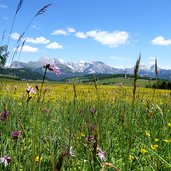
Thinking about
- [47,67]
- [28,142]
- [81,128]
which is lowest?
[28,142]

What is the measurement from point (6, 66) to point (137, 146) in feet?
8.24

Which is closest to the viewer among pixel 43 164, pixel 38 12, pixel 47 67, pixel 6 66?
pixel 47 67

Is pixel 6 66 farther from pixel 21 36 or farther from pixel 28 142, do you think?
pixel 28 142

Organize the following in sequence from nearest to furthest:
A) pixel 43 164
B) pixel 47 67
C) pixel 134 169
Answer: pixel 47 67, pixel 134 169, pixel 43 164

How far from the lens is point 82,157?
4.05 metres

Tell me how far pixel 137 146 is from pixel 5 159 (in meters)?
2.76

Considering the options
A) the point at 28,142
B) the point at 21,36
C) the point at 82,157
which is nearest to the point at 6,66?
the point at 21,36

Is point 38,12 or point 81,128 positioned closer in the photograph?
point 38,12

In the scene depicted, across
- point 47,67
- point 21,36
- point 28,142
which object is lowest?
point 28,142

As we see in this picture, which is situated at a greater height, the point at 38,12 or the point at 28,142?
the point at 38,12

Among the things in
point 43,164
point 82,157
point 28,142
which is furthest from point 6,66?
point 28,142

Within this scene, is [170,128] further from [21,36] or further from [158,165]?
[21,36]

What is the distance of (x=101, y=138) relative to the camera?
161 inches

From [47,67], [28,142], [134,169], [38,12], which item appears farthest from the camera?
[28,142]
